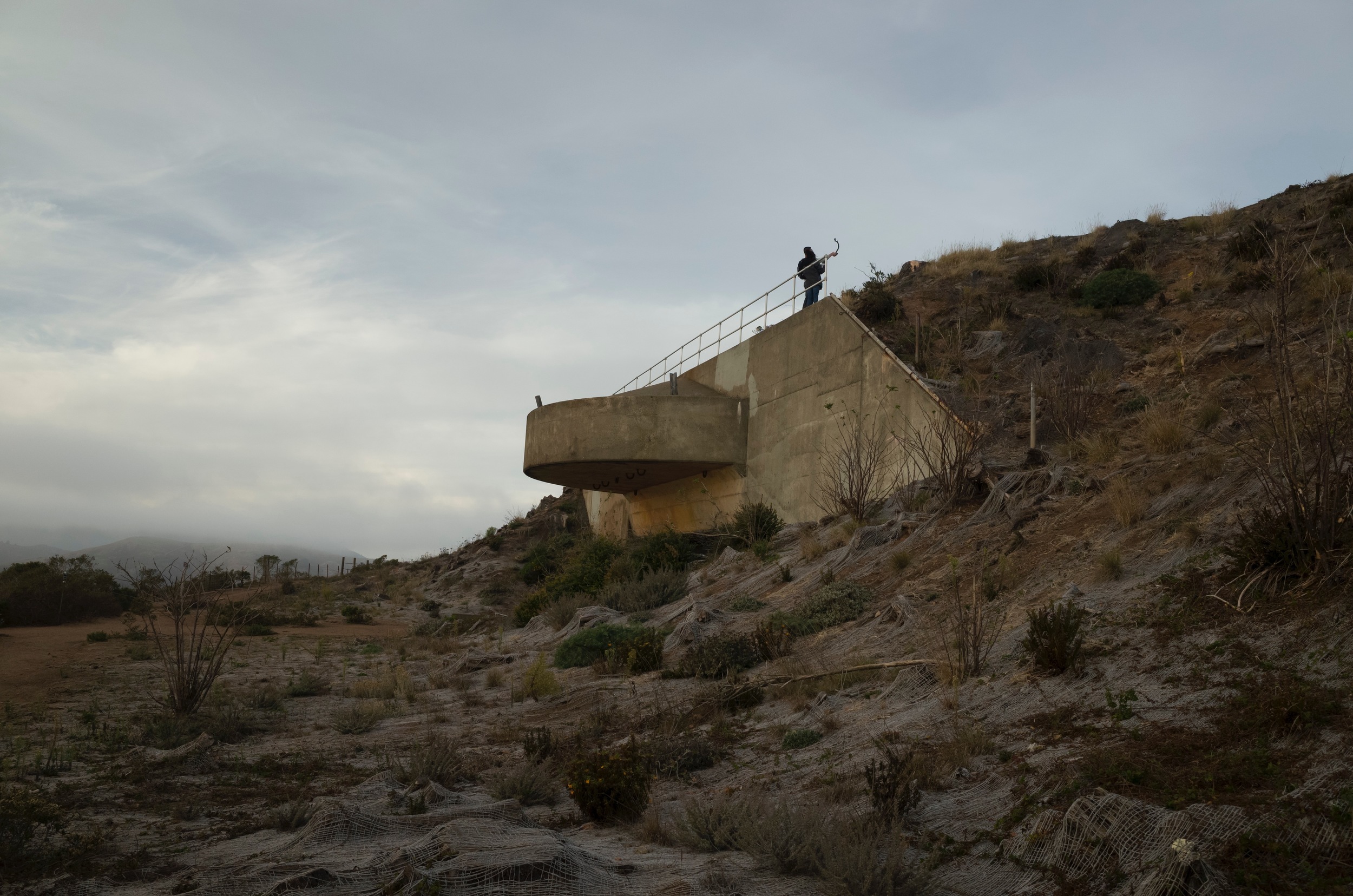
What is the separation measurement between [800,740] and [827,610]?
433 cm

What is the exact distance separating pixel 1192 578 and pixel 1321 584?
1.12 metres

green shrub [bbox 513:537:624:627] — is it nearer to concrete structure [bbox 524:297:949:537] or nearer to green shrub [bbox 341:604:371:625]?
concrete structure [bbox 524:297:949:537]

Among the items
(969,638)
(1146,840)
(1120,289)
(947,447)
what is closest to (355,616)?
(947,447)

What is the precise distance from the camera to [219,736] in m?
10.3

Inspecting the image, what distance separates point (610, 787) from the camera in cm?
660

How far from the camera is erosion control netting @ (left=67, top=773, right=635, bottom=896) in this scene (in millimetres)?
4656

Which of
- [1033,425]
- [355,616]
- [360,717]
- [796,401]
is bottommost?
[355,616]

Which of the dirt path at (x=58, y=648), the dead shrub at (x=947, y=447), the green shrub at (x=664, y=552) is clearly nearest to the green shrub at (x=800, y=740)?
the dead shrub at (x=947, y=447)

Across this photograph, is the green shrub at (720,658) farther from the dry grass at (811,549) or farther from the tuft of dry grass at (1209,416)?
the tuft of dry grass at (1209,416)

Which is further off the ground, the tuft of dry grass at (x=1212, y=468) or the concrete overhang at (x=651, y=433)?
the concrete overhang at (x=651, y=433)

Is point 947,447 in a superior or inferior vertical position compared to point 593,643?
superior

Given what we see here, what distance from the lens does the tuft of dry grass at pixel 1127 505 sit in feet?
30.9

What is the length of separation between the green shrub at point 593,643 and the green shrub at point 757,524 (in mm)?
5570

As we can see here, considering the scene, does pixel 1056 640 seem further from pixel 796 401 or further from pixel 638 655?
pixel 796 401
